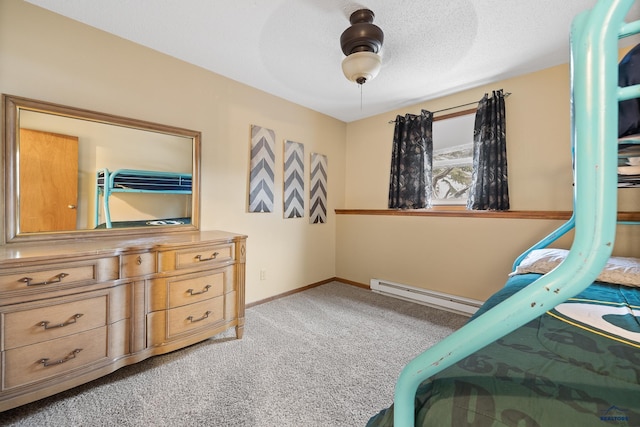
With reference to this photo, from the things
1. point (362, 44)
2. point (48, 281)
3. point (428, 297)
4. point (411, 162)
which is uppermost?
point (362, 44)

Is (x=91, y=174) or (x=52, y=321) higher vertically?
(x=91, y=174)

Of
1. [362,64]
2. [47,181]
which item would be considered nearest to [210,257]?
[47,181]

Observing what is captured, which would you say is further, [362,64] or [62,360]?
[362,64]

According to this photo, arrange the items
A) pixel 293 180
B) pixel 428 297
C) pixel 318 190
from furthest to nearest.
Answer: pixel 318 190
pixel 293 180
pixel 428 297

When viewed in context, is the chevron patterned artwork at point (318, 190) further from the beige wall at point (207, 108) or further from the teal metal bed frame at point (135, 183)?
the teal metal bed frame at point (135, 183)

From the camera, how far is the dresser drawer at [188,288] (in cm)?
168

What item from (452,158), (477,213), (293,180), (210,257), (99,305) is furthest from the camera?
(293,180)

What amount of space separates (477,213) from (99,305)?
10.1 ft

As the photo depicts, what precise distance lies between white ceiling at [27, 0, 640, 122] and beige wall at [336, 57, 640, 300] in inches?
12.1

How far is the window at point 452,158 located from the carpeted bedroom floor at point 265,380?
1350 millimetres

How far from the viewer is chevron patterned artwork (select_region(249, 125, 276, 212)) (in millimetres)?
2693

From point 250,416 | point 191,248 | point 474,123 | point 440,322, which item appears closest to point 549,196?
point 474,123

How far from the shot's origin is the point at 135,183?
6.54ft

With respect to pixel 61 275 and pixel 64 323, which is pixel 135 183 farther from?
pixel 64 323
